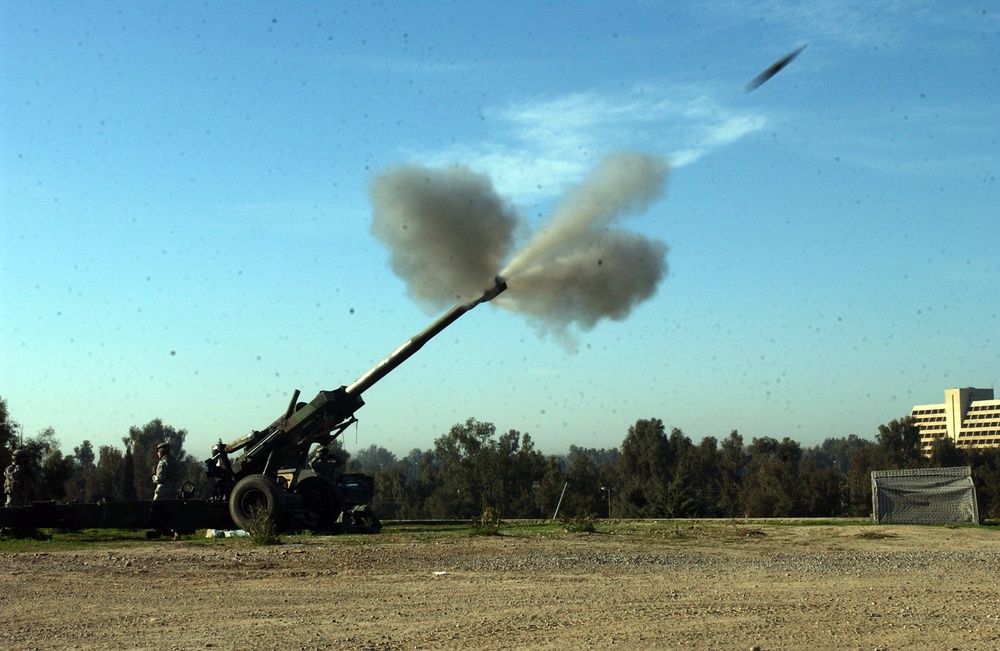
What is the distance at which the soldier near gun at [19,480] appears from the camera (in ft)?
70.0

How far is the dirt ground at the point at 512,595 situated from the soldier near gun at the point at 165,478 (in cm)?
428

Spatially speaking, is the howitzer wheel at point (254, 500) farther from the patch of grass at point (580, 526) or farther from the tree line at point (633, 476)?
the tree line at point (633, 476)

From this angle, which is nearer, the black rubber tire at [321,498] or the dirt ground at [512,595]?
the dirt ground at [512,595]

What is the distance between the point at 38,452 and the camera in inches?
1662

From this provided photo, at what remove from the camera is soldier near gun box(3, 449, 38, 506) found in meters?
21.3

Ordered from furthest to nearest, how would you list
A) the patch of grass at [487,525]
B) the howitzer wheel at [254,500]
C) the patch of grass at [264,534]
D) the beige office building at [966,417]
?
the beige office building at [966,417] < the howitzer wheel at [254,500] < the patch of grass at [487,525] < the patch of grass at [264,534]

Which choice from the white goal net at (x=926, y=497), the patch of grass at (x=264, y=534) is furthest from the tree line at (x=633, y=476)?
the patch of grass at (x=264, y=534)

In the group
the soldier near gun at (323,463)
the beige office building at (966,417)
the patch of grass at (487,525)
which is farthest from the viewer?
the beige office building at (966,417)

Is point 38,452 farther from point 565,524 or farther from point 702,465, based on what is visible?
point 702,465

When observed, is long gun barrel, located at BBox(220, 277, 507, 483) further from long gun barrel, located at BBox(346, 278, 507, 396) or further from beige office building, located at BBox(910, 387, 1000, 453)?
beige office building, located at BBox(910, 387, 1000, 453)

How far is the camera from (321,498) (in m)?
22.6

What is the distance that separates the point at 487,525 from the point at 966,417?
117819 millimetres

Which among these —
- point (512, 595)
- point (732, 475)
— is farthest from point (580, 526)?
point (732, 475)

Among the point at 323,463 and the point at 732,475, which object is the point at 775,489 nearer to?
the point at 732,475
